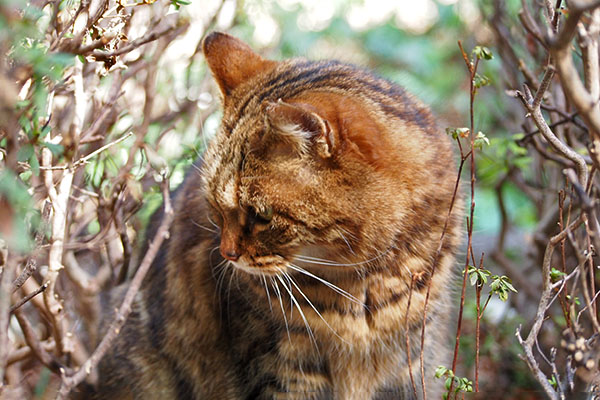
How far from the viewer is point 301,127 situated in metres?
1.49

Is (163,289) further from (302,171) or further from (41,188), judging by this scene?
(302,171)

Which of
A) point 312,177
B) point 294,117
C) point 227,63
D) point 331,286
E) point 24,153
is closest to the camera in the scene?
point 24,153

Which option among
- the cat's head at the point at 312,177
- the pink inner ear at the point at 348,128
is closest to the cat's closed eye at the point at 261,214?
the cat's head at the point at 312,177

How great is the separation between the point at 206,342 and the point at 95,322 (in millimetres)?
712

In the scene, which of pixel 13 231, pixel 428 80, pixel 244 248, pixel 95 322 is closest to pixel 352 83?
pixel 244 248

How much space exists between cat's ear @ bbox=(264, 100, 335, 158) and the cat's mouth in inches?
12.1

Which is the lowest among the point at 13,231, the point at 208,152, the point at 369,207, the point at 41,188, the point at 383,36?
the point at 383,36

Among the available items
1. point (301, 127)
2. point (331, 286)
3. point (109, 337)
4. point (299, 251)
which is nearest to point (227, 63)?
point (301, 127)

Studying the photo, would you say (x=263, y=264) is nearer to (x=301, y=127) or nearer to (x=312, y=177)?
(x=312, y=177)

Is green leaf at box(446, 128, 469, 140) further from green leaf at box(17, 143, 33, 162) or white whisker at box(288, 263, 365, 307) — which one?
green leaf at box(17, 143, 33, 162)

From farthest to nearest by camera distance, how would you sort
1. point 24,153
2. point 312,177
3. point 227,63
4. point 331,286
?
point 227,63, point 331,286, point 312,177, point 24,153

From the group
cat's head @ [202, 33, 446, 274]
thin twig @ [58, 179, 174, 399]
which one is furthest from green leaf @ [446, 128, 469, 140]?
thin twig @ [58, 179, 174, 399]

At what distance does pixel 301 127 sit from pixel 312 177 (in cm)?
15

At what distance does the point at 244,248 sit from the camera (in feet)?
5.52
